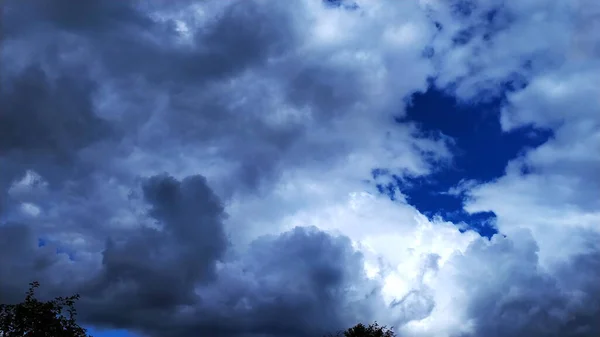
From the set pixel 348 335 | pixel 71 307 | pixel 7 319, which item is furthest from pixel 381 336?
pixel 7 319

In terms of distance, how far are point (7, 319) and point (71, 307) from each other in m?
6.94

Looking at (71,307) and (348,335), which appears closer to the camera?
(71,307)

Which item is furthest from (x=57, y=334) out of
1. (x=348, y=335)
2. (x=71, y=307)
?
(x=348, y=335)

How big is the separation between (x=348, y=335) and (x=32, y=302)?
56723mm

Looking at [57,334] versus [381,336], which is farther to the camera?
[381,336]

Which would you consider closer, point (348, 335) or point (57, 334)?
point (57, 334)

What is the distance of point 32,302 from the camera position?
6444 cm

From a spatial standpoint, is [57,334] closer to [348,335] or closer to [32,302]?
[32,302]

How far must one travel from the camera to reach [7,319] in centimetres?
6275

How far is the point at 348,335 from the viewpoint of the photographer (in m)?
100

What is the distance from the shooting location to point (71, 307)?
6606cm

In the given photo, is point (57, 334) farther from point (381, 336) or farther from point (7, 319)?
point (381, 336)

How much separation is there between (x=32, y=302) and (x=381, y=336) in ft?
196

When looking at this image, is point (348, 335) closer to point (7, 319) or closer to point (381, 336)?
point (381, 336)
